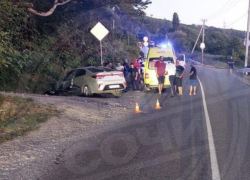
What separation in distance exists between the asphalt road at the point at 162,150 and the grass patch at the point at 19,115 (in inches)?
65.0

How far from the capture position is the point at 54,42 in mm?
21062

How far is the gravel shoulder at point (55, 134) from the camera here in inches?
244

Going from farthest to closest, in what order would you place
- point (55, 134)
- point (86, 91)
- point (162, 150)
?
point (86, 91) < point (55, 134) < point (162, 150)

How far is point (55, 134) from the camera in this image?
855 cm

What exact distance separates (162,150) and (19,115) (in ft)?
15.4

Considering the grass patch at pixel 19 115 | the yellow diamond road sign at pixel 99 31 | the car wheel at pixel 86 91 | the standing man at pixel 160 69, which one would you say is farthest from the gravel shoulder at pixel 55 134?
the yellow diamond road sign at pixel 99 31

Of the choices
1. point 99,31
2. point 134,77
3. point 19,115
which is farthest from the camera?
point 134,77

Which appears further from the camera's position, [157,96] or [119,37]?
[119,37]

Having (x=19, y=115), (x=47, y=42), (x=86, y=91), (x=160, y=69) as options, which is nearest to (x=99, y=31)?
(x=86, y=91)

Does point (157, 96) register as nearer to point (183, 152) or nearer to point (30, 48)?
point (30, 48)

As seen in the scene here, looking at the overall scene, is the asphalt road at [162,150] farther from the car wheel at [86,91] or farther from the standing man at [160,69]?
the standing man at [160,69]

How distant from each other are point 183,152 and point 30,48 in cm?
1458

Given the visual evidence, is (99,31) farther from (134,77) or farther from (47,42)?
(47,42)

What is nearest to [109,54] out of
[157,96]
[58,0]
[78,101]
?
[58,0]
